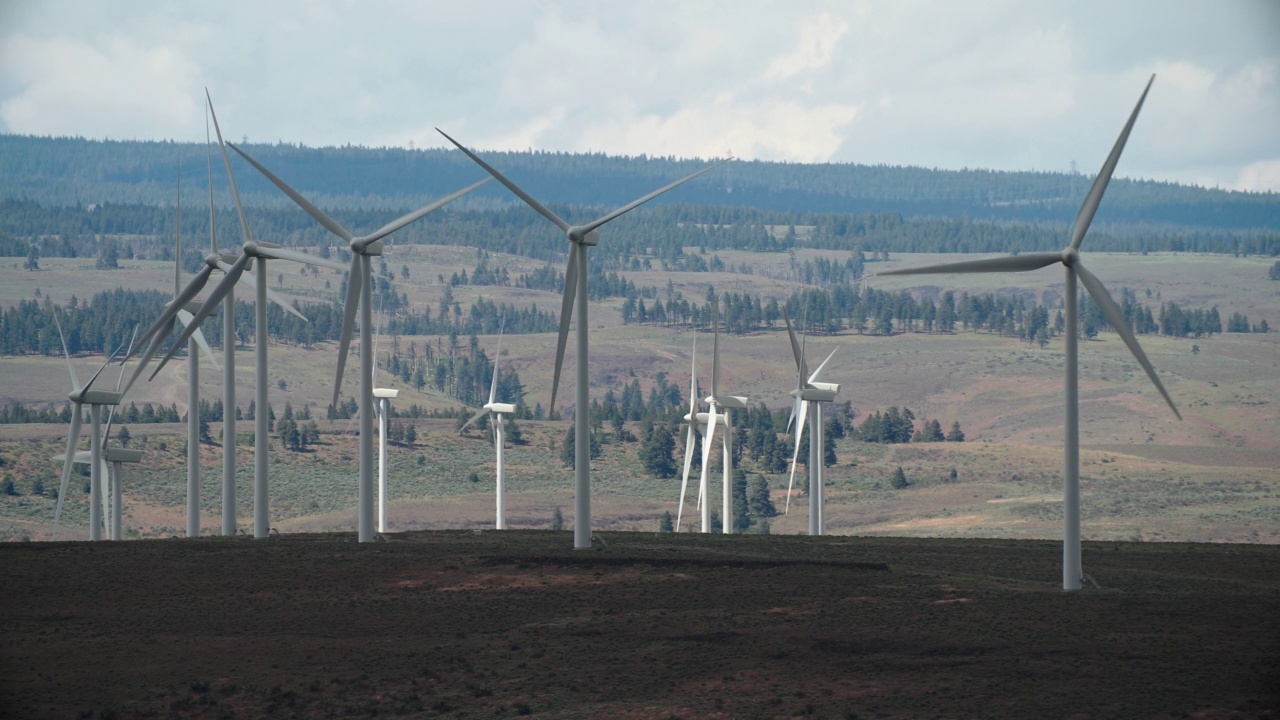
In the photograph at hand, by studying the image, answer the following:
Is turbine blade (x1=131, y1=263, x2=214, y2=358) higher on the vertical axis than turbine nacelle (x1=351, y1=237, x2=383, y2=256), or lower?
lower

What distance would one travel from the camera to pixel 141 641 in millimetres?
59531

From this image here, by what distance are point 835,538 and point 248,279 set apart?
109 ft

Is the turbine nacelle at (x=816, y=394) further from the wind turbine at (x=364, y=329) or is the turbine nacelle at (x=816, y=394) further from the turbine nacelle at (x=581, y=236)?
the wind turbine at (x=364, y=329)

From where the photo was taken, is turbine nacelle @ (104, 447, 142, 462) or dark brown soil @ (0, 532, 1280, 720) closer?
dark brown soil @ (0, 532, 1280, 720)

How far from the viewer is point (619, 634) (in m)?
60.1

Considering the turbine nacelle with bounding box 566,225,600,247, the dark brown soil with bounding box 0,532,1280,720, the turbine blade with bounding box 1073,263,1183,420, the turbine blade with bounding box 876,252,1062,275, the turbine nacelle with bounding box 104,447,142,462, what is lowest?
the dark brown soil with bounding box 0,532,1280,720

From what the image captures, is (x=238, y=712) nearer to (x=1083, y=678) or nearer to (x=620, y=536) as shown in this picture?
(x=1083, y=678)

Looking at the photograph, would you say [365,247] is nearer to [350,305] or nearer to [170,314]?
[350,305]

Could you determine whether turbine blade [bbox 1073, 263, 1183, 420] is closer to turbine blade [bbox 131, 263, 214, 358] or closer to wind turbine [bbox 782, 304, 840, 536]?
turbine blade [bbox 131, 263, 214, 358]

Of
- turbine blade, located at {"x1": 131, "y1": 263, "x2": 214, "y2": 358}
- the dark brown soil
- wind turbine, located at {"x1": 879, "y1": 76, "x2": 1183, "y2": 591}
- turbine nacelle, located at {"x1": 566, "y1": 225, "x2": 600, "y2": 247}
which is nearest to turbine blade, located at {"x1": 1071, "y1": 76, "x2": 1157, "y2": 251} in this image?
wind turbine, located at {"x1": 879, "y1": 76, "x2": 1183, "y2": 591}

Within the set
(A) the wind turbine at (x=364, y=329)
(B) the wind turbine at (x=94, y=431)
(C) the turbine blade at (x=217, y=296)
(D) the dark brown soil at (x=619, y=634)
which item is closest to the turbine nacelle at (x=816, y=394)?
(D) the dark brown soil at (x=619, y=634)

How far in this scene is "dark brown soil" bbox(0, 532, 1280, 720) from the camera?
5169 centimetres

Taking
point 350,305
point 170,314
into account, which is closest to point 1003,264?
point 350,305

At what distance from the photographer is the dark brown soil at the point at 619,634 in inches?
2035
